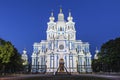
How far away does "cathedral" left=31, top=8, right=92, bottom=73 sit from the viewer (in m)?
138

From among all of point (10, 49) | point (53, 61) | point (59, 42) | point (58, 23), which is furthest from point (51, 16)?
point (10, 49)

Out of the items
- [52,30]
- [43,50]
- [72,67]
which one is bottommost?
[72,67]

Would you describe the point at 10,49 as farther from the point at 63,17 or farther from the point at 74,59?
the point at 63,17

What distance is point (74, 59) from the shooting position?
465 ft

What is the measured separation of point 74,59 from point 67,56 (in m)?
4.19

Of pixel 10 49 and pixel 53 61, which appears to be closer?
pixel 10 49

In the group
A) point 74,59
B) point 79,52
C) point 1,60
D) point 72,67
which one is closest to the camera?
point 1,60

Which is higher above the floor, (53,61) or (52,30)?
(52,30)

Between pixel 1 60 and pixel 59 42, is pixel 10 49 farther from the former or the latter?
pixel 59 42

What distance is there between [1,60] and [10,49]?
204 inches

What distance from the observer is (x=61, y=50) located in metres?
143

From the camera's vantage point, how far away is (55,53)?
A: 140625mm

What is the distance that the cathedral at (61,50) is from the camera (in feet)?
454

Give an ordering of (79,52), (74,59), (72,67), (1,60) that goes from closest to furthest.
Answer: (1,60), (72,67), (74,59), (79,52)
